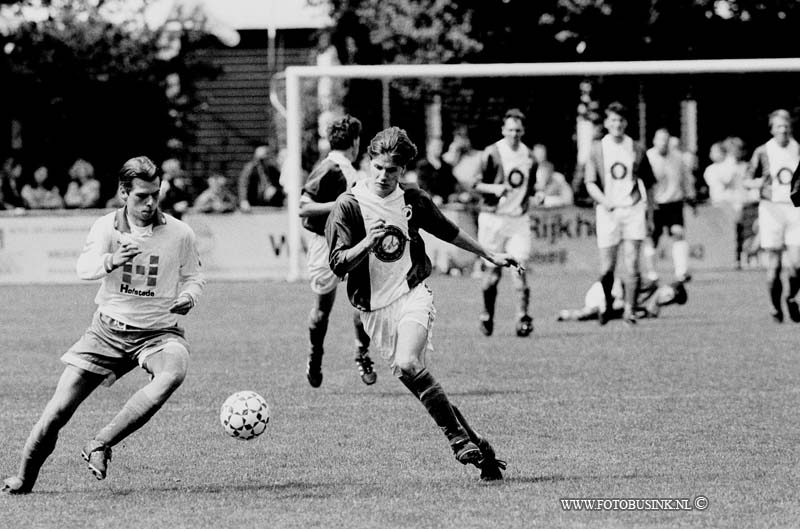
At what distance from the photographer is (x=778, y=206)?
16156 millimetres

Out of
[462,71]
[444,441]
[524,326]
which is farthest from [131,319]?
[462,71]

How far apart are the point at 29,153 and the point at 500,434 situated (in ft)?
76.4

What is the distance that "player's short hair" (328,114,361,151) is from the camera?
11539 millimetres

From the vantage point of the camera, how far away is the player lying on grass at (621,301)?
16703mm

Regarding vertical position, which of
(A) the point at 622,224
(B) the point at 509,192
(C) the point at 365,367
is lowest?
(C) the point at 365,367

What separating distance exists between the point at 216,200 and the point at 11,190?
3.74m

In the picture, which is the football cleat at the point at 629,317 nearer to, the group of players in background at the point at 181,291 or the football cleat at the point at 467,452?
the group of players in background at the point at 181,291

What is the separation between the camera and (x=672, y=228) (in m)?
20.4

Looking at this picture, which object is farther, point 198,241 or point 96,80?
point 96,80

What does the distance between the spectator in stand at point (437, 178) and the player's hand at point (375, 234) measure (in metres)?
16.9

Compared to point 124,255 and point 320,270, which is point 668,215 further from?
point 124,255

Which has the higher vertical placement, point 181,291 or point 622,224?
point 181,291

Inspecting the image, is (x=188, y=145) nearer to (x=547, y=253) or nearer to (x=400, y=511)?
(x=547, y=253)

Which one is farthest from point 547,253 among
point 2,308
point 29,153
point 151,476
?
point 151,476
